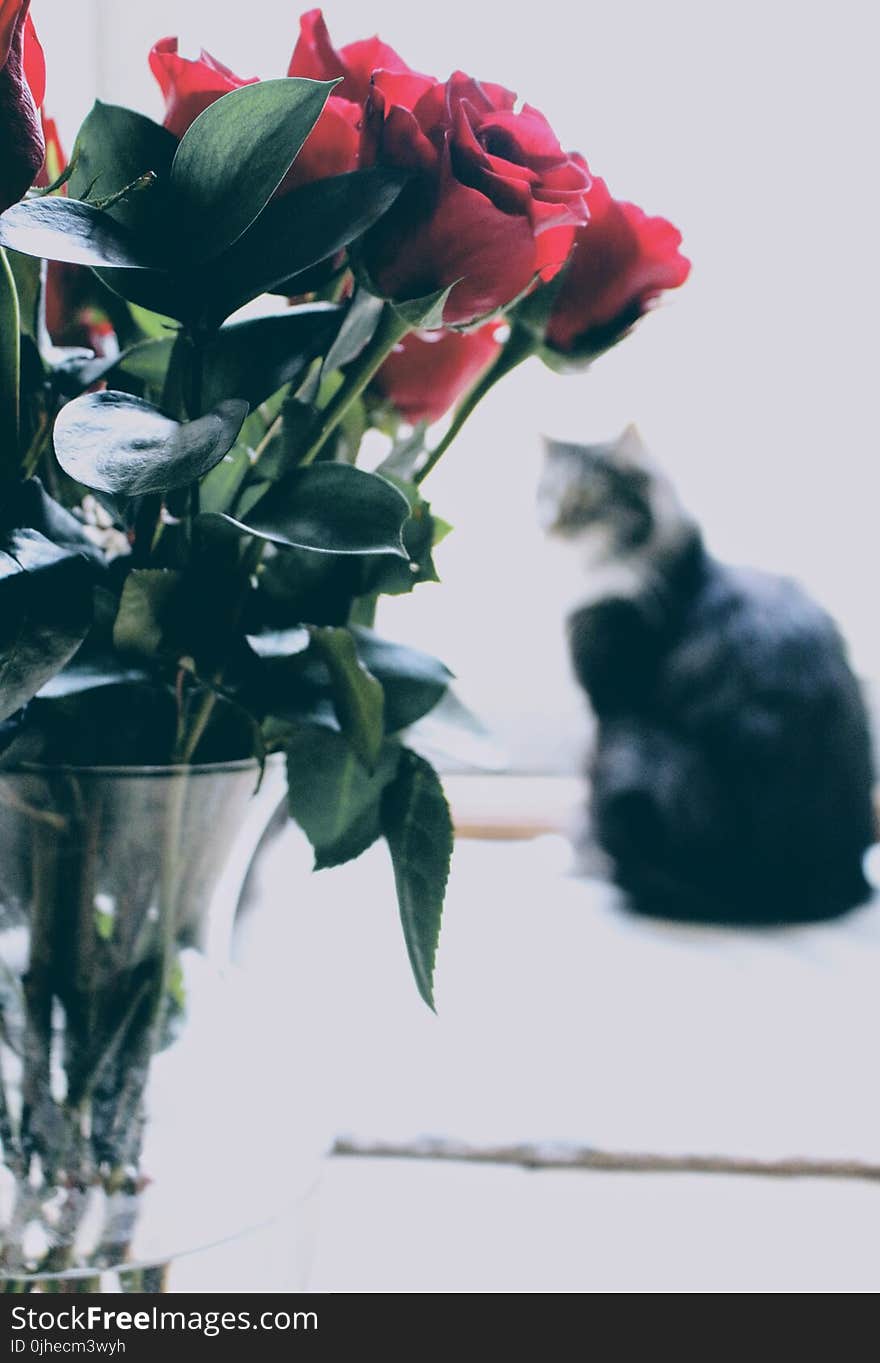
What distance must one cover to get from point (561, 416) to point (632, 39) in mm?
332

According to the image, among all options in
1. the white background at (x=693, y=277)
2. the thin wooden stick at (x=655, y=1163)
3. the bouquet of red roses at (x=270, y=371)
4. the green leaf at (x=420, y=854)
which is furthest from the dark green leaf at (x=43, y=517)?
the white background at (x=693, y=277)

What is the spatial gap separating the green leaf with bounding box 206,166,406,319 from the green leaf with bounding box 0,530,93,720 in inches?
2.6

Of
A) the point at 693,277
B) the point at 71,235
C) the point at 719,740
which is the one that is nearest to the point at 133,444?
the point at 71,235

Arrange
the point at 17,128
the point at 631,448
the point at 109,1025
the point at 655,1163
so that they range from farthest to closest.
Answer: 1. the point at 631,448
2. the point at 655,1163
3. the point at 109,1025
4. the point at 17,128

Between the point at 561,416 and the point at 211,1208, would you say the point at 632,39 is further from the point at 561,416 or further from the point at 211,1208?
the point at 211,1208

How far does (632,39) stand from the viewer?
2.89ft

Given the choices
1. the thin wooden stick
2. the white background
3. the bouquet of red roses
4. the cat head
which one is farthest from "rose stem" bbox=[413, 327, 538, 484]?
the cat head

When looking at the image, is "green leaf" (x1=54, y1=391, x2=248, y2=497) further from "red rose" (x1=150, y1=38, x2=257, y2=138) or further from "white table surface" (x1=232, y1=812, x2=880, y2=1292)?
"white table surface" (x1=232, y1=812, x2=880, y2=1292)

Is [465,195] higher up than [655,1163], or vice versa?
[465,195]

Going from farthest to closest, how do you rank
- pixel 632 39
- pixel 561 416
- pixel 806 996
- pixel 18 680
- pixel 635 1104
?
pixel 561 416 < pixel 632 39 < pixel 806 996 < pixel 635 1104 < pixel 18 680

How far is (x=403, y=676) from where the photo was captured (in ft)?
1.00

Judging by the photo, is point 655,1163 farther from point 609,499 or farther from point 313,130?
point 609,499

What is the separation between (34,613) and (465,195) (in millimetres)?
134
